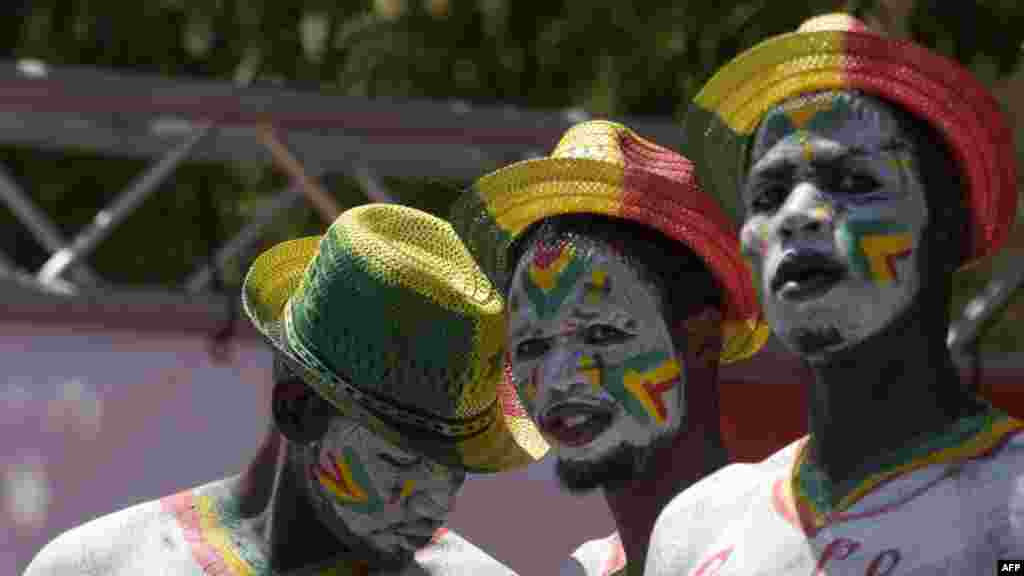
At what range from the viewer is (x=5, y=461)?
771cm

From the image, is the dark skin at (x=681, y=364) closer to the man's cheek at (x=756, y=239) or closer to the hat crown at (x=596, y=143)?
the hat crown at (x=596, y=143)

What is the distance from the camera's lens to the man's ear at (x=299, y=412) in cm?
562

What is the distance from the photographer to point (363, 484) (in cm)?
552

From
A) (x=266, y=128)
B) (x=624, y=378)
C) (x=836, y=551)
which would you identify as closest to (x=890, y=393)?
(x=836, y=551)

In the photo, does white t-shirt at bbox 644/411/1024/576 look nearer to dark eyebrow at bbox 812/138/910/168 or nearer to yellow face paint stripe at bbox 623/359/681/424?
dark eyebrow at bbox 812/138/910/168

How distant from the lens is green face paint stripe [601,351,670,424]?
5.41 m

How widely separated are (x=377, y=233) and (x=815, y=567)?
1305 millimetres

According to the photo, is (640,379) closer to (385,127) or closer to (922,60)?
(922,60)

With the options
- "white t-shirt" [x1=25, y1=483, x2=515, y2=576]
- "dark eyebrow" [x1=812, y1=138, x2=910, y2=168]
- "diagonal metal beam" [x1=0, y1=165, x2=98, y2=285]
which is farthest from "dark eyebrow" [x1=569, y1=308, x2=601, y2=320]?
"diagonal metal beam" [x1=0, y1=165, x2=98, y2=285]

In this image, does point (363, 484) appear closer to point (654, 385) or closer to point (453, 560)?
point (453, 560)

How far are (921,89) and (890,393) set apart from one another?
18.7 inches

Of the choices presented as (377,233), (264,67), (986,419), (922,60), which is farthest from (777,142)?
(264,67)

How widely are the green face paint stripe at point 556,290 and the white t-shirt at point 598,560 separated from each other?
1.70 ft


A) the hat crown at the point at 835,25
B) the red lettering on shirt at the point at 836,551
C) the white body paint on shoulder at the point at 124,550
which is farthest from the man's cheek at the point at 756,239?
the white body paint on shoulder at the point at 124,550
